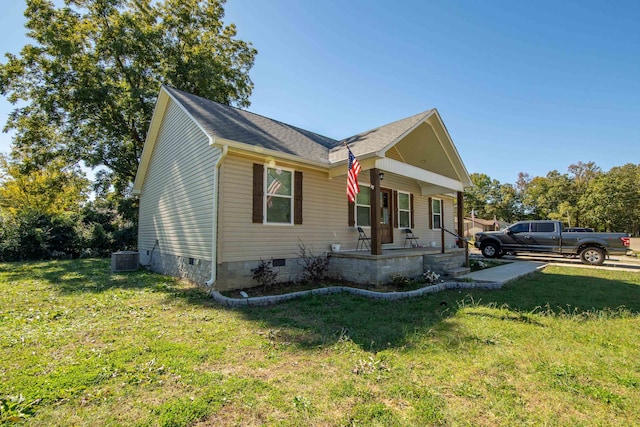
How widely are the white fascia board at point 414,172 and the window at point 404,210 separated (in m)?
1.82

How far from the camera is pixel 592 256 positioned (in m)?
12.1

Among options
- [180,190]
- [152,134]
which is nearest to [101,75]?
[152,134]

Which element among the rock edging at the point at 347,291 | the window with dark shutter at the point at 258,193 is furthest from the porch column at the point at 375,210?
the window with dark shutter at the point at 258,193

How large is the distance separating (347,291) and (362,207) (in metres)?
3.71

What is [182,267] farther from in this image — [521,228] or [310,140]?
[521,228]

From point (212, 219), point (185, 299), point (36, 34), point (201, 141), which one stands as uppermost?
point (36, 34)

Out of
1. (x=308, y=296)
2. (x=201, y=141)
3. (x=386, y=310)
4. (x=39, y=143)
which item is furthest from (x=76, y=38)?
(x=386, y=310)

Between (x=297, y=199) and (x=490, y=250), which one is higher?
(x=297, y=199)

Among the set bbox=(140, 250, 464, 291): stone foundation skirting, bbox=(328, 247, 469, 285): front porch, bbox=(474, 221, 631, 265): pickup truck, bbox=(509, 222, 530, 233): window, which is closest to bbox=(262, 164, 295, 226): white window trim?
bbox=(140, 250, 464, 291): stone foundation skirting

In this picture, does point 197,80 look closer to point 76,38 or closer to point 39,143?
point 76,38

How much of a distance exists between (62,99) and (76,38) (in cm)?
332

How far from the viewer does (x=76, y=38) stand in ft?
49.4

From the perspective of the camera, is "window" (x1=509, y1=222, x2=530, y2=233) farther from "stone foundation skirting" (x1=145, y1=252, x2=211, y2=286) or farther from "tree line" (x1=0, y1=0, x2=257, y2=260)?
"tree line" (x1=0, y1=0, x2=257, y2=260)

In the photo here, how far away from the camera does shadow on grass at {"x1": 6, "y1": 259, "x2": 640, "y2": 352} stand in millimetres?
4109
